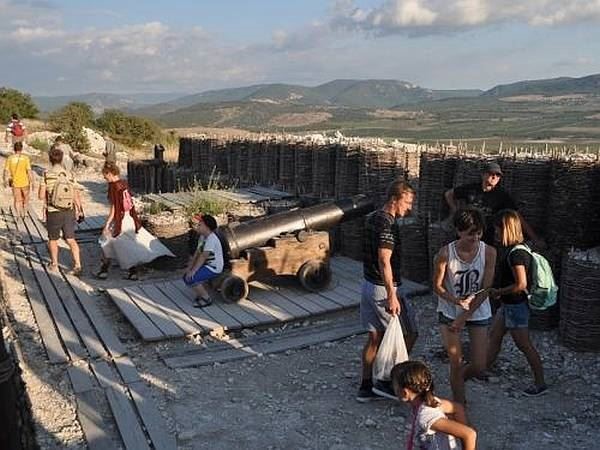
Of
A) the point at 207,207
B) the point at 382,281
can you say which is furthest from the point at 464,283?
the point at 207,207

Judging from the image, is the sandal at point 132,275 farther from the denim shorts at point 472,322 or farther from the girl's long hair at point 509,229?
the girl's long hair at point 509,229

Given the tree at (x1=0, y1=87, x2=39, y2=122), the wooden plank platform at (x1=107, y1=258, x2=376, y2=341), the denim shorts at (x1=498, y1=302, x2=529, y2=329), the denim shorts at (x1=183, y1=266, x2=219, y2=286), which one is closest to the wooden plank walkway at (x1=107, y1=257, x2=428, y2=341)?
the wooden plank platform at (x1=107, y1=258, x2=376, y2=341)

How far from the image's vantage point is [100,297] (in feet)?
26.0

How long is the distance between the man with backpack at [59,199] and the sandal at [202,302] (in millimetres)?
2232

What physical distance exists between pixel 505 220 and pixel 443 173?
285 centimetres

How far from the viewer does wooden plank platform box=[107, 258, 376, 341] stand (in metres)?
6.79

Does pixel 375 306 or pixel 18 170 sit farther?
pixel 18 170

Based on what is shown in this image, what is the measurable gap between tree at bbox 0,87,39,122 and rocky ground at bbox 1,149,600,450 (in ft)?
121

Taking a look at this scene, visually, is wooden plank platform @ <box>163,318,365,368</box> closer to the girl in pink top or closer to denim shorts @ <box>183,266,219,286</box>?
denim shorts @ <box>183,266,219,286</box>

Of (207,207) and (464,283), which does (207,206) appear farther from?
(464,283)

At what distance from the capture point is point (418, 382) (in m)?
3.29

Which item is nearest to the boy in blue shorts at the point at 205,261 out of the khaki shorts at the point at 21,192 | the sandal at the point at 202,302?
the sandal at the point at 202,302

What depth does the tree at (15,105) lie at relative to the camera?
39.7 metres

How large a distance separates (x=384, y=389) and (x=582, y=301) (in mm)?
2153
